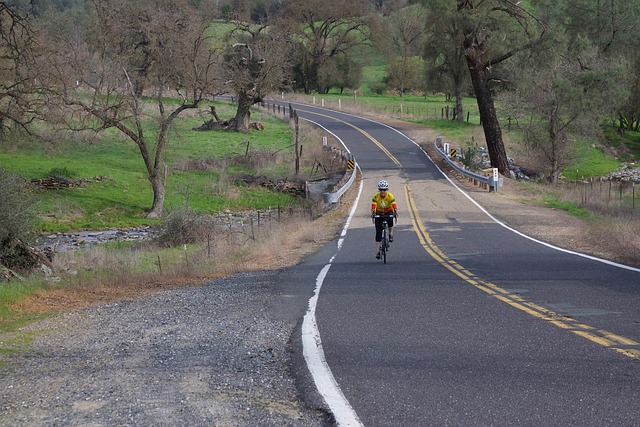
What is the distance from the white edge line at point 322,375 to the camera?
229 inches

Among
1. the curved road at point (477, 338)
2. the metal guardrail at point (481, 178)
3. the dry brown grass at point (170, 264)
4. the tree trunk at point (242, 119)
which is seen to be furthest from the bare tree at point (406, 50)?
the curved road at point (477, 338)

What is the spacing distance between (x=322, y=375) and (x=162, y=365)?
5.83 ft

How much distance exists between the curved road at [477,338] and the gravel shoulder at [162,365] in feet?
1.52

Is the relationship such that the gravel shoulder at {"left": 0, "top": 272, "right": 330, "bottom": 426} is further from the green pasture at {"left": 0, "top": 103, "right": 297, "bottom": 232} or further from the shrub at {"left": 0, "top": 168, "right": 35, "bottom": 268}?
the green pasture at {"left": 0, "top": 103, "right": 297, "bottom": 232}

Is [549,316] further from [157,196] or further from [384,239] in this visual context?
[157,196]

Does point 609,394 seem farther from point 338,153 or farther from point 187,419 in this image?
point 338,153

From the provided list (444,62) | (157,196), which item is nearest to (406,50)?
(444,62)

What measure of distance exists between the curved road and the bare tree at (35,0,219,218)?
2121cm

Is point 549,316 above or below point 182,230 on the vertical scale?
above

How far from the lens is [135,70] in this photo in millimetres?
39375

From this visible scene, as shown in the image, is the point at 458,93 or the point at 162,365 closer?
the point at 162,365

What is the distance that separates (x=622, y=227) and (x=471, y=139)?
39.7 metres

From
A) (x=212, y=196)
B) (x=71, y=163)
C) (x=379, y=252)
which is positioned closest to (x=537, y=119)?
(x=212, y=196)

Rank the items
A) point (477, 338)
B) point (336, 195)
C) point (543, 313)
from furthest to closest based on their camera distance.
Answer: point (336, 195) < point (543, 313) < point (477, 338)
